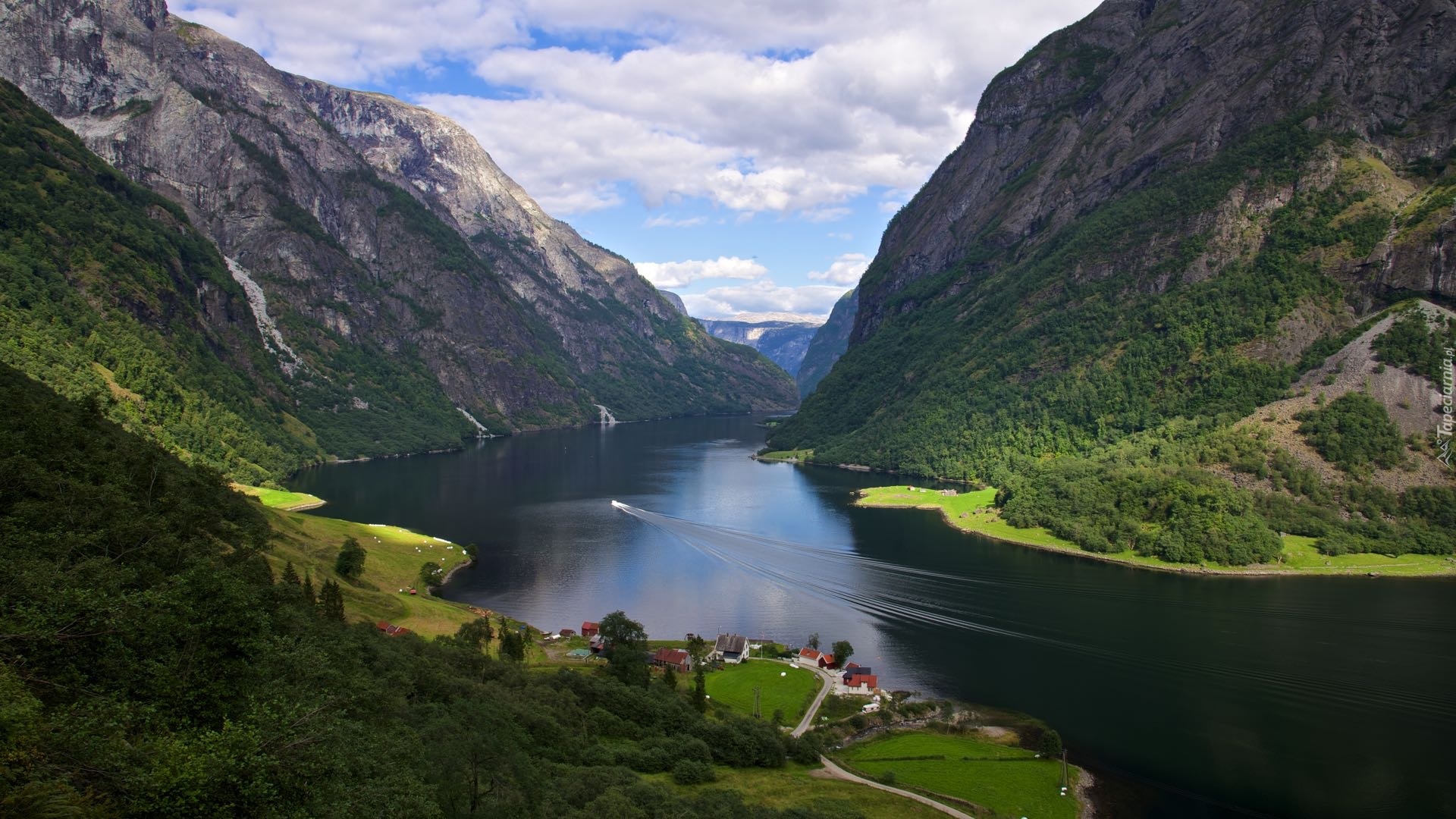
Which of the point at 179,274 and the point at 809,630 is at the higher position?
the point at 179,274

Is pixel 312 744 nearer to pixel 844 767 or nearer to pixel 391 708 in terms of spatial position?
pixel 391 708

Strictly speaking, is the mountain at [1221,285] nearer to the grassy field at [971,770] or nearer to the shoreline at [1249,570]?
the shoreline at [1249,570]

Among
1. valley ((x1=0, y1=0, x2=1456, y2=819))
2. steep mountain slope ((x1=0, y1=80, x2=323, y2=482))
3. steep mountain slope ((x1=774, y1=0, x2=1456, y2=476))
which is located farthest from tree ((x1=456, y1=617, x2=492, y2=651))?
steep mountain slope ((x1=774, y1=0, x2=1456, y2=476))

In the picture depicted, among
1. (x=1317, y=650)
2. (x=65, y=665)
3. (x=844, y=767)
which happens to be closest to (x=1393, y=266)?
(x=1317, y=650)

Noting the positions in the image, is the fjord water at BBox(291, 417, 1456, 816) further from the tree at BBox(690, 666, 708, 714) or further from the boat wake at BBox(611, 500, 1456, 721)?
the tree at BBox(690, 666, 708, 714)

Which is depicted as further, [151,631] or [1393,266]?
[1393,266]

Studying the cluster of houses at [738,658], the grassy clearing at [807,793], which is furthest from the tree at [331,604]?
the grassy clearing at [807,793]
